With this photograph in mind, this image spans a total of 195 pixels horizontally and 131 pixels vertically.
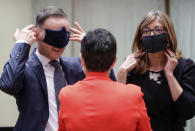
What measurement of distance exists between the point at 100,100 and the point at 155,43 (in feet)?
2.85

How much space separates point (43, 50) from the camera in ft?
5.61

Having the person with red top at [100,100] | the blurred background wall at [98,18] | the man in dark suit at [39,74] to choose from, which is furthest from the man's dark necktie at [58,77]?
the blurred background wall at [98,18]

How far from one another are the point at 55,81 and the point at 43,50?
21 centimetres

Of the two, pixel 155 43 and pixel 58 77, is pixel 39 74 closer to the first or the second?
pixel 58 77

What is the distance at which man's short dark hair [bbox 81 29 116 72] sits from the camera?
1.25 metres

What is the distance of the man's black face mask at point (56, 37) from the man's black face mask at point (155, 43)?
1.99 ft

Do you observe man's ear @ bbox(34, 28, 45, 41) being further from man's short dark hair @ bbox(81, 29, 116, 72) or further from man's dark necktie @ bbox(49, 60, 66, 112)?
man's short dark hair @ bbox(81, 29, 116, 72)

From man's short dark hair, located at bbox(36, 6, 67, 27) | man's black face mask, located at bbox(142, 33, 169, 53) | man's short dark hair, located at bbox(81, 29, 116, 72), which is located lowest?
man's black face mask, located at bbox(142, 33, 169, 53)

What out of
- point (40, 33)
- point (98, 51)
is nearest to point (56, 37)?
point (40, 33)

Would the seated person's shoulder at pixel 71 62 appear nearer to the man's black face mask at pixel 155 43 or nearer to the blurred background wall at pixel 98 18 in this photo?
the man's black face mask at pixel 155 43

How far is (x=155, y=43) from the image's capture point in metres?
1.91

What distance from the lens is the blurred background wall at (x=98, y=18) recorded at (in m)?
4.39

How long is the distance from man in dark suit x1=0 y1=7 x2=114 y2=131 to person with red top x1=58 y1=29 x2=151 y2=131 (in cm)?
36

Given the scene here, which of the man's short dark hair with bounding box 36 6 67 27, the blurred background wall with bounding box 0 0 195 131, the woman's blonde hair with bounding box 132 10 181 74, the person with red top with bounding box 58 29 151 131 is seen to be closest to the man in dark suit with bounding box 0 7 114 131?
the man's short dark hair with bounding box 36 6 67 27
